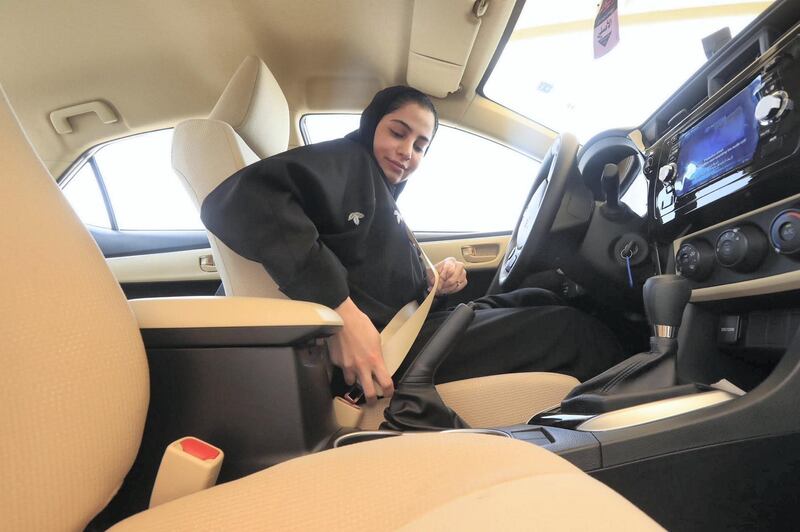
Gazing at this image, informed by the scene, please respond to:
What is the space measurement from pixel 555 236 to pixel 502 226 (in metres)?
0.96

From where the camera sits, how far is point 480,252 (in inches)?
65.4

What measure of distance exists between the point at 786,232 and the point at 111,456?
76 cm

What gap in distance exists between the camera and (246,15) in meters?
1.31

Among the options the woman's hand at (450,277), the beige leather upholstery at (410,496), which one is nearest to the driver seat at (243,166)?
the beige leather upholstery at (410,496)

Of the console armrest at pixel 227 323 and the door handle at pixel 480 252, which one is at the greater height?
the door handle at pixel 480 252

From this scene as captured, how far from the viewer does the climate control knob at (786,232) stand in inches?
19.0

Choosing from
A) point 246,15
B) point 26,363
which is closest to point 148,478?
point 26,363

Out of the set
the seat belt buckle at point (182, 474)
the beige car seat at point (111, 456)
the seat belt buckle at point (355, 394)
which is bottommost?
the seat belt buckle at point (355, 394)

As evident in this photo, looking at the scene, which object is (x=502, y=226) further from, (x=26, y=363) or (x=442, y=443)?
(x=26, y=363)

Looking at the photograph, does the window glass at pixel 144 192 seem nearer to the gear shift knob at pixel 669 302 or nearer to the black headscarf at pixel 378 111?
the black headscarf at pixel 378 111

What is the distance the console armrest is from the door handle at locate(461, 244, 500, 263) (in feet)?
4.10

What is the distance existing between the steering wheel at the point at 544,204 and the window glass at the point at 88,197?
2.03m

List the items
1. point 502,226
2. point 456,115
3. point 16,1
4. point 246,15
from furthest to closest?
point 502,226 → point 456,115 → point 246,15 → point 16,1

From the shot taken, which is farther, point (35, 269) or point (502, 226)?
point (502, 226)
